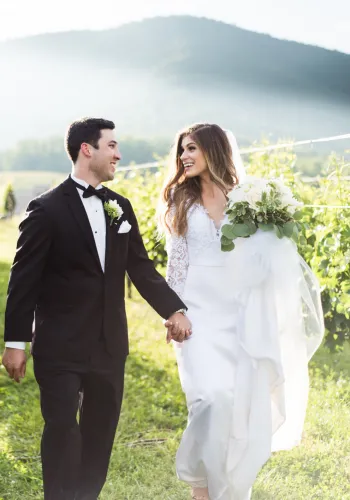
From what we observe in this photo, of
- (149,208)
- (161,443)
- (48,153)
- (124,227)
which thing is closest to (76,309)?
(124,227)

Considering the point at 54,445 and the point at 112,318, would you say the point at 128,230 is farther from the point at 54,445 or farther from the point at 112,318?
the point at 54,445

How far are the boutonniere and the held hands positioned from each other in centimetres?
63

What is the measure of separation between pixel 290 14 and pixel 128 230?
186 ft

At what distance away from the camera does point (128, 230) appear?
12.3ft

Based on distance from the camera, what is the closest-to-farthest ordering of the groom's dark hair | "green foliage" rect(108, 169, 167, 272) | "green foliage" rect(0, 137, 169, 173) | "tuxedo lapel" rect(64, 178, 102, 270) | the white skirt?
"tuxedo lapel" rect(64, 178, 102, 270)
the groom's dark hair
the white skirt
"green foliage" rect(108, 169, 167, 272)
"green foliage" rect(0, 137, 169, 173)

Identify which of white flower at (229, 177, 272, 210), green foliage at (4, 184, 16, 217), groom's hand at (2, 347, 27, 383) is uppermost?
white flower at (229, 177, 272, 210)

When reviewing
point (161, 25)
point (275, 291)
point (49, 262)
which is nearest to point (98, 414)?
point (49, 262)

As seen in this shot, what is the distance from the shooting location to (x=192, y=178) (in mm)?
4504

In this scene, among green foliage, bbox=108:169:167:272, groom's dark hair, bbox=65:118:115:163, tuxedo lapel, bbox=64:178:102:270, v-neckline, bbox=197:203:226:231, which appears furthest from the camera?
green foliage, bbox=108:169:167:272

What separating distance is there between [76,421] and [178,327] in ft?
2.42

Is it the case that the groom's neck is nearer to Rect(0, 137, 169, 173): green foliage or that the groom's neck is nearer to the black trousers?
the black trousers

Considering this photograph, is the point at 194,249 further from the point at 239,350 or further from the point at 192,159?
the point at 239,350

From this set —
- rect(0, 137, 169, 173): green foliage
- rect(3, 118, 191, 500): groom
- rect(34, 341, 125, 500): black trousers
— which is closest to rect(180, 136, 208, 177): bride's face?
rect(3, 118, 191, 500): groom

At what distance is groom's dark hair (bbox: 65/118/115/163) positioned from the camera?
3.68 metres
